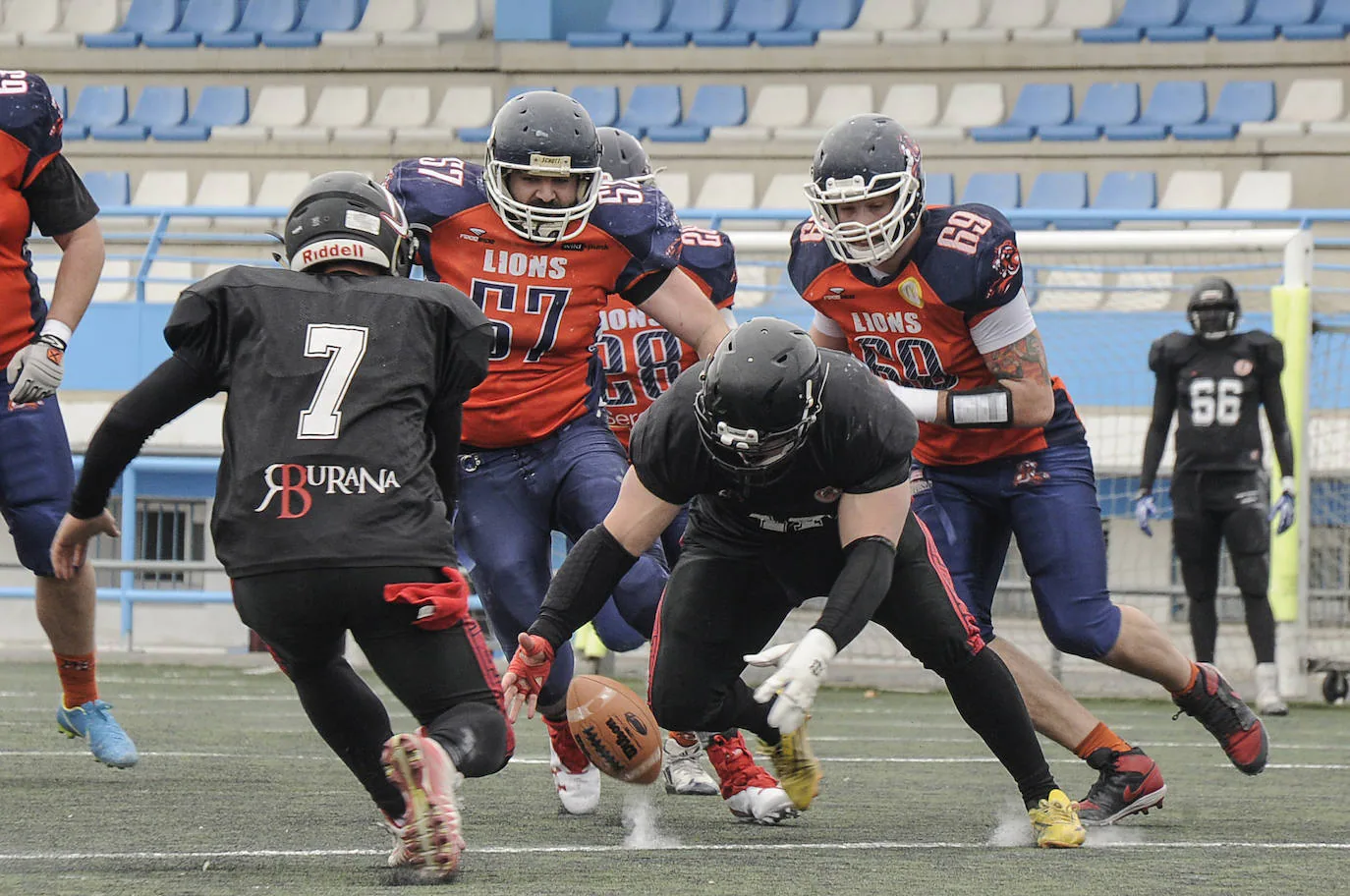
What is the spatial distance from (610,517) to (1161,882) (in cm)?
125

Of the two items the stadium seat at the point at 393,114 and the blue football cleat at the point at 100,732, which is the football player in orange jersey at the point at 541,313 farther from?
the stadium seat at the point at 393,114

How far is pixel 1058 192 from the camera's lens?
48.6 feet

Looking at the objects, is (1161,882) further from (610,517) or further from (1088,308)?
(1088,308)

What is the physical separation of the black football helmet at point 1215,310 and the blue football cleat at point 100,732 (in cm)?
512

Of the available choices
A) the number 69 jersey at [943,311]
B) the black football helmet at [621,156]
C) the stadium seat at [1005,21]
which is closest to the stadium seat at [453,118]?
the stadium seat at [1005,21]

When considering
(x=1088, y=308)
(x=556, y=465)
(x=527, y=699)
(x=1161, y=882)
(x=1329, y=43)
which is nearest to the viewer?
(x=1161, y=882)

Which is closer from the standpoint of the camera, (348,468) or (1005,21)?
(348,468)

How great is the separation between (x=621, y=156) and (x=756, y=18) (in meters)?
11.8

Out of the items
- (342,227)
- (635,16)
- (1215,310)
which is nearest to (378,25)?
(635,16)

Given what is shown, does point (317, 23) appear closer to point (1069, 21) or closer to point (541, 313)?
point (1069, 21)

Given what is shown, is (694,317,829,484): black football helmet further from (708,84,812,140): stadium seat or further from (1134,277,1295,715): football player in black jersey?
(708,84,812,140): stadium seat

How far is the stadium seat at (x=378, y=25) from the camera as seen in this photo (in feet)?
55.9

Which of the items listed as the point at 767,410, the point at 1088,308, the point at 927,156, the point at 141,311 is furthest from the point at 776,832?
the point at 927,156

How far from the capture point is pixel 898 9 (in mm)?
16578
